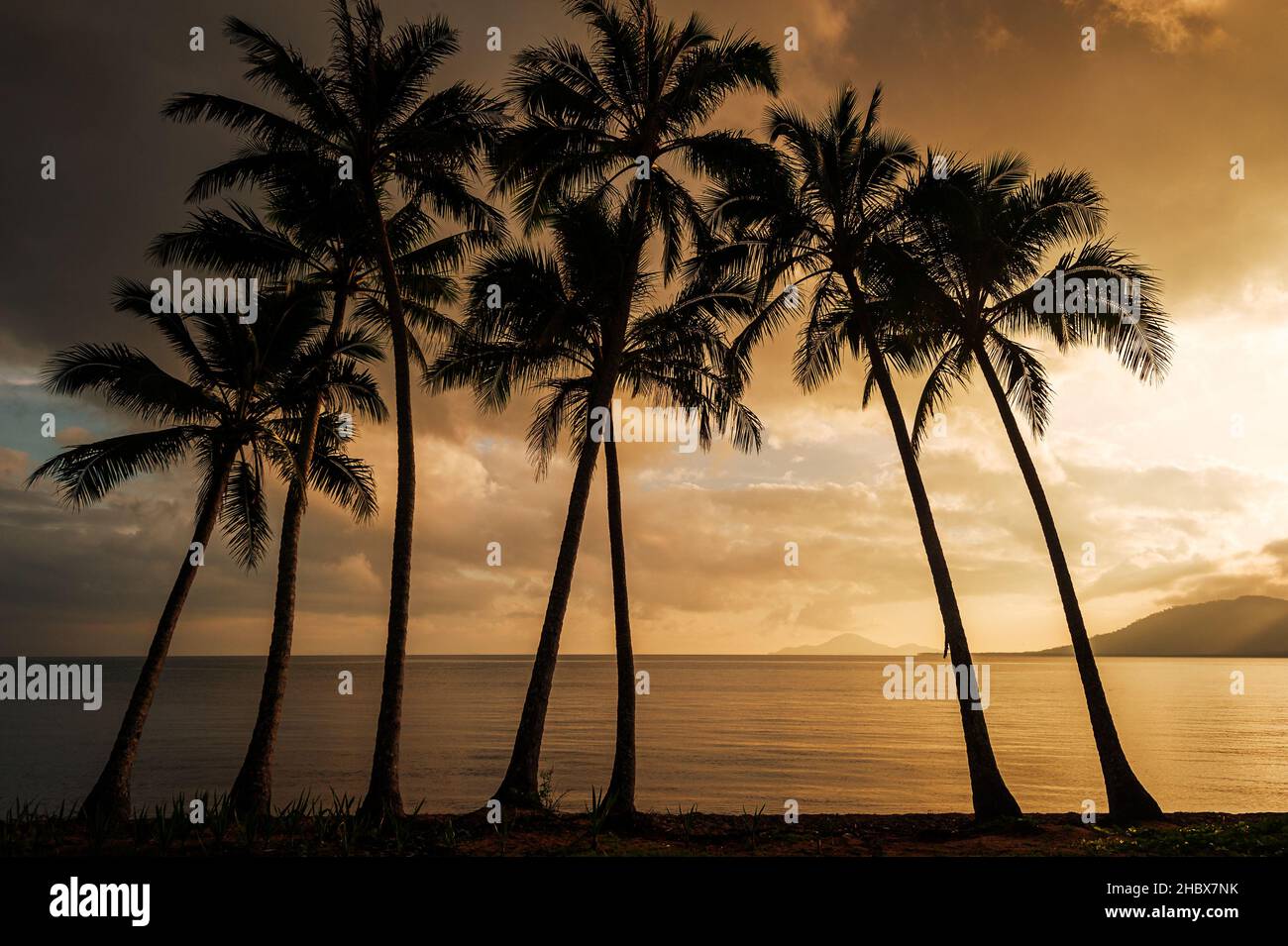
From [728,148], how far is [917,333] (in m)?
5.61

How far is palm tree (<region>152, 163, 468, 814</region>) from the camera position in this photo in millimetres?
16500

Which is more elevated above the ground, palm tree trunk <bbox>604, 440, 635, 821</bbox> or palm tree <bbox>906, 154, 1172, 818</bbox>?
palm tree <bbox>906, 154, 1172, 818</bbox>

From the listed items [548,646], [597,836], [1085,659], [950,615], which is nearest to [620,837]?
[597,836]

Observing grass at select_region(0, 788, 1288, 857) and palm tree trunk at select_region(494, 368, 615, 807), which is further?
palm tree trunk at select_region(494, 368, 615, 807)

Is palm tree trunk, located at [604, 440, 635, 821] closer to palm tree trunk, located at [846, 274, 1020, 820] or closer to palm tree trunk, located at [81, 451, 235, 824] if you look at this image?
palm tree trunk, located at [846, 274, 1020, 820]

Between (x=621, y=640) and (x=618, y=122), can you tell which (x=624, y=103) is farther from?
(x=621, y=640)

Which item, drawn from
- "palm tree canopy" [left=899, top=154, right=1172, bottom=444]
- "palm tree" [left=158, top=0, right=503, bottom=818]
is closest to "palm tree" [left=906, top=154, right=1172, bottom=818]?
"palm tree canopy" [left=899, top=154, right=1172, bottom=444]

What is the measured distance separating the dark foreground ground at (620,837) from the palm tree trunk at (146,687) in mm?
1240

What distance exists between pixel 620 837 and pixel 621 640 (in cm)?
401

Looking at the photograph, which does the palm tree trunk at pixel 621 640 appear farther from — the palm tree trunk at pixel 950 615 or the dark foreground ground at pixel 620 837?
the palm tree trunk at pixel 950 615

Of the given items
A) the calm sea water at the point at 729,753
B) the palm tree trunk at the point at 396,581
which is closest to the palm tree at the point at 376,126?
the palm tree trunk at the point at 396,581

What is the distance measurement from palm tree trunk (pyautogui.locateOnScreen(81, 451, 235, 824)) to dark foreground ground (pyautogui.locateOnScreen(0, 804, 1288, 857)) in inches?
48.8

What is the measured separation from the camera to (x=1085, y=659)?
1612 cm
